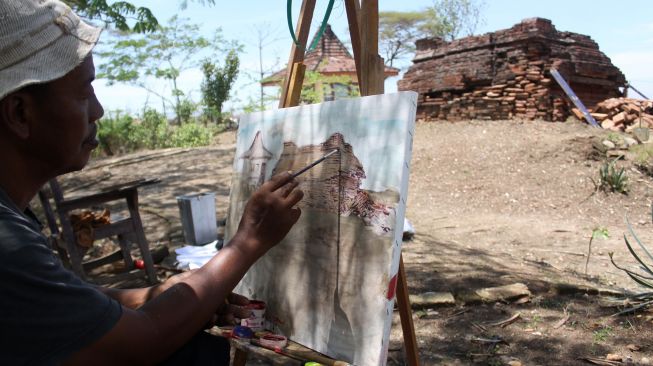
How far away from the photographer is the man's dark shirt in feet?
2.61

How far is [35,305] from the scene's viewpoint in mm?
808

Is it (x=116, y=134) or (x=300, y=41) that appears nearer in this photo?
(x=300, y=41)

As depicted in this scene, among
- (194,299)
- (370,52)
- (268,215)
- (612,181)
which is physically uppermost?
(370,52)

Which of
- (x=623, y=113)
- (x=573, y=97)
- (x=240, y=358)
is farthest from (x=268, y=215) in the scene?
(x=623, y=113)

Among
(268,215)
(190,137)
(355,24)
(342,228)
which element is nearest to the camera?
(268,215)

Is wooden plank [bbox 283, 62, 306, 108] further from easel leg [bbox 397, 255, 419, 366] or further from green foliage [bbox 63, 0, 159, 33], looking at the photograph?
green foliage [bbox 63, 0, 159, 33]

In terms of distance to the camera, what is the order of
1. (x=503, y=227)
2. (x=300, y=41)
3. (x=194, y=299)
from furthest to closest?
1. (x=503, y=227)
2. (x=300, y=41)
3. (x=194, y=299)

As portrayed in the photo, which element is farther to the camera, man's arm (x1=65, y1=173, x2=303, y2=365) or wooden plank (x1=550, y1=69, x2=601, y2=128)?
wooden plank (x1=550, y1=69, x2=601, y2=128)

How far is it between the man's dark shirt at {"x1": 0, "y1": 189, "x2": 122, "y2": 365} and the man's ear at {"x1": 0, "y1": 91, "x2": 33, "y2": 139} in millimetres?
163

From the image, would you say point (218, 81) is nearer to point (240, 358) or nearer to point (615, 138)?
point (615, 138)

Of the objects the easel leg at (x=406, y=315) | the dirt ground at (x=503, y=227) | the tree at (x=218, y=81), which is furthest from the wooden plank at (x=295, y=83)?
the tree at (x=218, y=81)

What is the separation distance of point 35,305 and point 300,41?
1.43m

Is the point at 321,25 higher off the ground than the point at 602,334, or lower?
higher

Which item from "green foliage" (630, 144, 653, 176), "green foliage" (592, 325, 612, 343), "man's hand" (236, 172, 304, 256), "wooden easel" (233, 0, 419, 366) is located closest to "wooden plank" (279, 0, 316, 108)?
"wooden easel" (233, 0, 419, 366)
